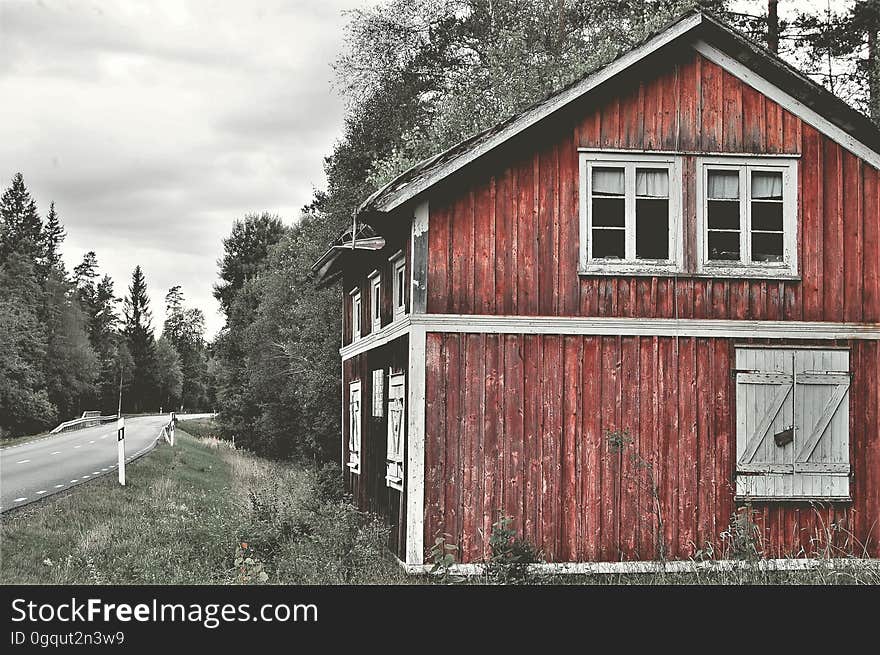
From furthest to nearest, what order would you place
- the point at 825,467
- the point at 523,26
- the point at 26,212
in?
the point at 26,212
the point at 523,26
the point at 825,467

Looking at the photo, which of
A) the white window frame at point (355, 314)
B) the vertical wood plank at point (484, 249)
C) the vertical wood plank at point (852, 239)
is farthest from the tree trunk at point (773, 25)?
the vertical wood plank at point (484, 249)

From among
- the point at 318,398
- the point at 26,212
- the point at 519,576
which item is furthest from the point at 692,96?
the point at 26,212

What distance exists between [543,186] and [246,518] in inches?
315

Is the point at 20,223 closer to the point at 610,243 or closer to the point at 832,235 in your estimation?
the point at 610,243

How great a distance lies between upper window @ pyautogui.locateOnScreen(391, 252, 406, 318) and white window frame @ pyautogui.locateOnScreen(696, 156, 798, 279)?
4.66 m

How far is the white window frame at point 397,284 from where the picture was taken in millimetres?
15920

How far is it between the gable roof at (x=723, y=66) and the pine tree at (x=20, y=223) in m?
53.1

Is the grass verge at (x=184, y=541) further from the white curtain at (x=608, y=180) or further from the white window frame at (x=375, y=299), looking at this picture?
the white curtain at (x=608, y=180)

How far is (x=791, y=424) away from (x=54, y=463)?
22.9 m

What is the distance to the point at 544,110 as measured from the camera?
45.4 ft

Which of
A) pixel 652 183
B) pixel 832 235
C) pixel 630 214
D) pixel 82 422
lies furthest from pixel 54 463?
pixel 82 422

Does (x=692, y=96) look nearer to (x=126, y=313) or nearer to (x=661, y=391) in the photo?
(x=661, y=391)

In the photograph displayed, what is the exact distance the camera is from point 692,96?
14445 mm

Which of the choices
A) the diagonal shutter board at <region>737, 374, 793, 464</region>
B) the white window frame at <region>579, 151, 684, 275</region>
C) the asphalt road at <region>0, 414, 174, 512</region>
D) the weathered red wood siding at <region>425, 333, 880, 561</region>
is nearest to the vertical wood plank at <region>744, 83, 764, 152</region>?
the white window frame at <region>579, 151, 684, 275</region>
